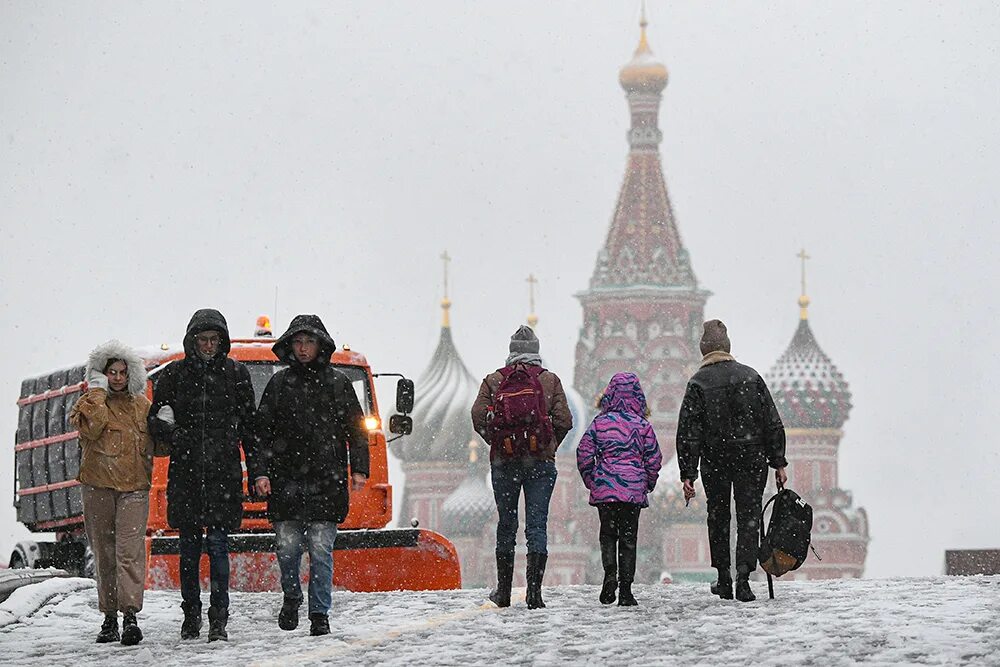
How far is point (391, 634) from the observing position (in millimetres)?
11172

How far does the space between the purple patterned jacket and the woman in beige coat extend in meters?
2.23

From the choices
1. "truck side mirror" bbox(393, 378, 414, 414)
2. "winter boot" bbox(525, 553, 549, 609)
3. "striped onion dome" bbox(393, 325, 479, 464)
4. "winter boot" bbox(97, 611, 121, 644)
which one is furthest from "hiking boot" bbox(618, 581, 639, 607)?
"striped onion dome" bbox(393, 325, 479, 464)

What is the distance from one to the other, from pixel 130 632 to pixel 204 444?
910 millimetres

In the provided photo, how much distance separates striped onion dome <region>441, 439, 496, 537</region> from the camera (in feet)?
375

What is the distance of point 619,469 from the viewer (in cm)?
1219

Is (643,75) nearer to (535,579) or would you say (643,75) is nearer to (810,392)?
(810,392)

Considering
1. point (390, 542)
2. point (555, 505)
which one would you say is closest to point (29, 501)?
point (390, 542)

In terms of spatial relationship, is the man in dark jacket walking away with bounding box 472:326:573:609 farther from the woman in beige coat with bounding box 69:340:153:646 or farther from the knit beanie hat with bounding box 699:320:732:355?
the woman in beige coat with bounding box 69:340:153:646

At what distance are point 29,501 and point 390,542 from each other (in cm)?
512

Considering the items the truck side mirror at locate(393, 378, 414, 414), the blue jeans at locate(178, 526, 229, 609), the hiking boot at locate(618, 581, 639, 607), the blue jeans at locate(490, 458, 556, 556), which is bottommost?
the hiking boot at locate(618, 581, 639, 607)

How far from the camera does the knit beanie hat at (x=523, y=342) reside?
12219 millimetres

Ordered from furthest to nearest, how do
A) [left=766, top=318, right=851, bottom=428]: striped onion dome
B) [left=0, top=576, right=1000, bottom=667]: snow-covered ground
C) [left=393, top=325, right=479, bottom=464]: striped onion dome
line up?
[left=766, top=318, right=851, bottom=428]: striped onion dome
[left=393, top=325, right=479, bottom=464]: striped onion dome
[left=0, top=576, right=1000, bottom=667]: snow-covered ground

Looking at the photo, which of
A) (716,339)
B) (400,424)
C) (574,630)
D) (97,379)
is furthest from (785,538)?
(400,424)

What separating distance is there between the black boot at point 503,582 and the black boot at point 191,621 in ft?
5.14
